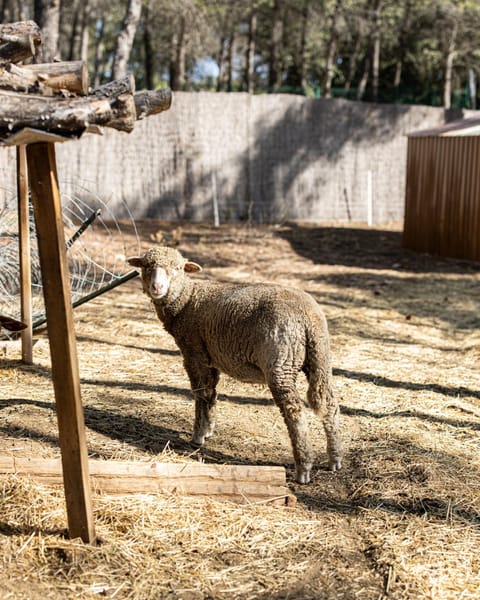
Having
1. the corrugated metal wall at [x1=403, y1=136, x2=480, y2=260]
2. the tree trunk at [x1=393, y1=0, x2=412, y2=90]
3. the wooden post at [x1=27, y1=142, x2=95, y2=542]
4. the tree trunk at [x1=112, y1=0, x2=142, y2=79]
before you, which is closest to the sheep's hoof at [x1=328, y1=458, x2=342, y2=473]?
the wooden post at [x1=27, y1=142, x2=95, y2=542]

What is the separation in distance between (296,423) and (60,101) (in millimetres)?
2477

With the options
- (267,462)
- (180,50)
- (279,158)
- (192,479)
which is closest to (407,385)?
(267,462)

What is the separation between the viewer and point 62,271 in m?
3.45

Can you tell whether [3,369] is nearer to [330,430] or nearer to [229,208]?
[330,430]

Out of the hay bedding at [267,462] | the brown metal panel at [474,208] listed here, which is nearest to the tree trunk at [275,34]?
the brown metal panel at [474,208]

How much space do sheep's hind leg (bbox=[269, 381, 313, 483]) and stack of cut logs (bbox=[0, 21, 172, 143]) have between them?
1.99 metres

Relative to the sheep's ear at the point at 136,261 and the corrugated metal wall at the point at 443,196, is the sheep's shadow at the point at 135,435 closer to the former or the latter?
the sheep's ear at the point at 136,261

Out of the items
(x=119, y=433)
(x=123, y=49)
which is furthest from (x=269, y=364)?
(x=123, y=49)

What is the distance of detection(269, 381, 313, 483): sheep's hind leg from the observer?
174 inches

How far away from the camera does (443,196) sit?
13586 mm

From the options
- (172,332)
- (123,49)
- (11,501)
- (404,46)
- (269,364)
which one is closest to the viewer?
(11,501)

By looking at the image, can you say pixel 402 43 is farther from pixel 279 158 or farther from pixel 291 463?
pixel 291 463

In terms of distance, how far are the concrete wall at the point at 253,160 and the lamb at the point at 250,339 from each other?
10113 millimetres

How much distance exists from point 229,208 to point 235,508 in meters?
12.9
